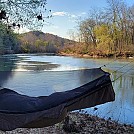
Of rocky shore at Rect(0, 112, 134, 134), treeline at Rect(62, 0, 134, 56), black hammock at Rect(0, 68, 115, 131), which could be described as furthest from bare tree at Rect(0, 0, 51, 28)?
treeline at Rect(62, 0, 134, 56)

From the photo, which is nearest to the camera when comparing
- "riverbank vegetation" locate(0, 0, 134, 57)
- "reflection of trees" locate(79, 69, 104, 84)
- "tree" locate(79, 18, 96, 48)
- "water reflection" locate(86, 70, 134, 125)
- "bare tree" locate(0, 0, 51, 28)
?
"reflection of trees" locate(79, 69, 104, 84)

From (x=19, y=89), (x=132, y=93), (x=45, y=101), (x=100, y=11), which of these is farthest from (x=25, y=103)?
(x=100, y=11)

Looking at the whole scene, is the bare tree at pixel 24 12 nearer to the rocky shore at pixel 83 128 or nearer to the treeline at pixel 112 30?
the rocky shore at pixel 83 128

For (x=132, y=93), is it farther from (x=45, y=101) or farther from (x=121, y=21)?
(x=121, y=21)

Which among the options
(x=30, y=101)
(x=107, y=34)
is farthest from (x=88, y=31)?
(x=30, y=101)

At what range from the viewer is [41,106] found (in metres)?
1.74

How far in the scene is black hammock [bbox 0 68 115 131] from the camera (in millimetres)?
1657

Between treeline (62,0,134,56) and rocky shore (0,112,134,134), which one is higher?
treeline (62,0,134,56)

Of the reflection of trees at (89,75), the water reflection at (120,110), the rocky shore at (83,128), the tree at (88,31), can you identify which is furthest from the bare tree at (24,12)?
the tree at (88,31)

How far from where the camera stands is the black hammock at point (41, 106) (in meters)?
1.66

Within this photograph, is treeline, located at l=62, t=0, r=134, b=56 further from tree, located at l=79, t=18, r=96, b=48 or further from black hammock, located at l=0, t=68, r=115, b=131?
black hammock, located at l=0, t=68, r=115, b=131

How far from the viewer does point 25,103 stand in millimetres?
1745

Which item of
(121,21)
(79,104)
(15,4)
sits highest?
(121,21)

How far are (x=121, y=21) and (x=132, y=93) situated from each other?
1757 centimetres
